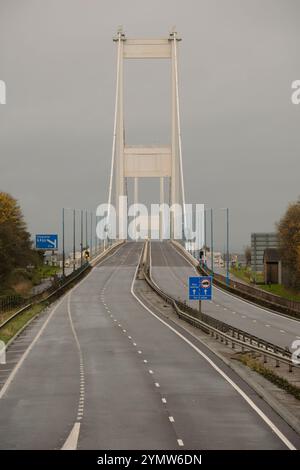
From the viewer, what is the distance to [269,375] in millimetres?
34938

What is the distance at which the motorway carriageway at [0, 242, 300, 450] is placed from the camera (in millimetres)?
21641

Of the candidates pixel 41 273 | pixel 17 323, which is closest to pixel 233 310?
pixel 17 323

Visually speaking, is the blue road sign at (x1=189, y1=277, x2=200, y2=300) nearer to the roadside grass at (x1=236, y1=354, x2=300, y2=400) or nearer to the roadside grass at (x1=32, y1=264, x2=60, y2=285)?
the roadside grass at (x1=236, y1=354, x2=300, y2=400)

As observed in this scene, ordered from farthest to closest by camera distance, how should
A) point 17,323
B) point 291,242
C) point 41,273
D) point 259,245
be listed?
point 41,273
point 259,245
point 291,242
point 17,323

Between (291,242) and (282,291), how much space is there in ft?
21.9

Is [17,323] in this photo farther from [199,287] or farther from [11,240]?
[11,240]

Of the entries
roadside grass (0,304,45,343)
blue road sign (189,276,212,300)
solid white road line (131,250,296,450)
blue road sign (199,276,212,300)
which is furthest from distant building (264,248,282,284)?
solid white road line (131,250,296,450)

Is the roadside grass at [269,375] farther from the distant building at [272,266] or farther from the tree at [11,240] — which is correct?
the distant building at [272,266]

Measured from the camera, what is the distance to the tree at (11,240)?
352 feet

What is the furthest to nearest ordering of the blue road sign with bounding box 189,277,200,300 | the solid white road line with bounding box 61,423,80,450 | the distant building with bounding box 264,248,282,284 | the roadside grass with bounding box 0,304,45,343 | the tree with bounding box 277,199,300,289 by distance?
→ 1. the distant building with bounding box 264,248,282,284
2. the tree with bounding box 277,199,300,289
3. the blue road sign with bounding box 189,277,200,300
4. the roadside grass with bounding box 0,304,45,343
5. the solid white road line with bounding box 61,423,80,450

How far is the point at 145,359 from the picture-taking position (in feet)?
135

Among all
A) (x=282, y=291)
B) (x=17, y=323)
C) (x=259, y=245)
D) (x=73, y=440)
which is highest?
(x=259, y=245)

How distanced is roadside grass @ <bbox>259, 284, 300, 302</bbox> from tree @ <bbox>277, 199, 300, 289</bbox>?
2.75ft
